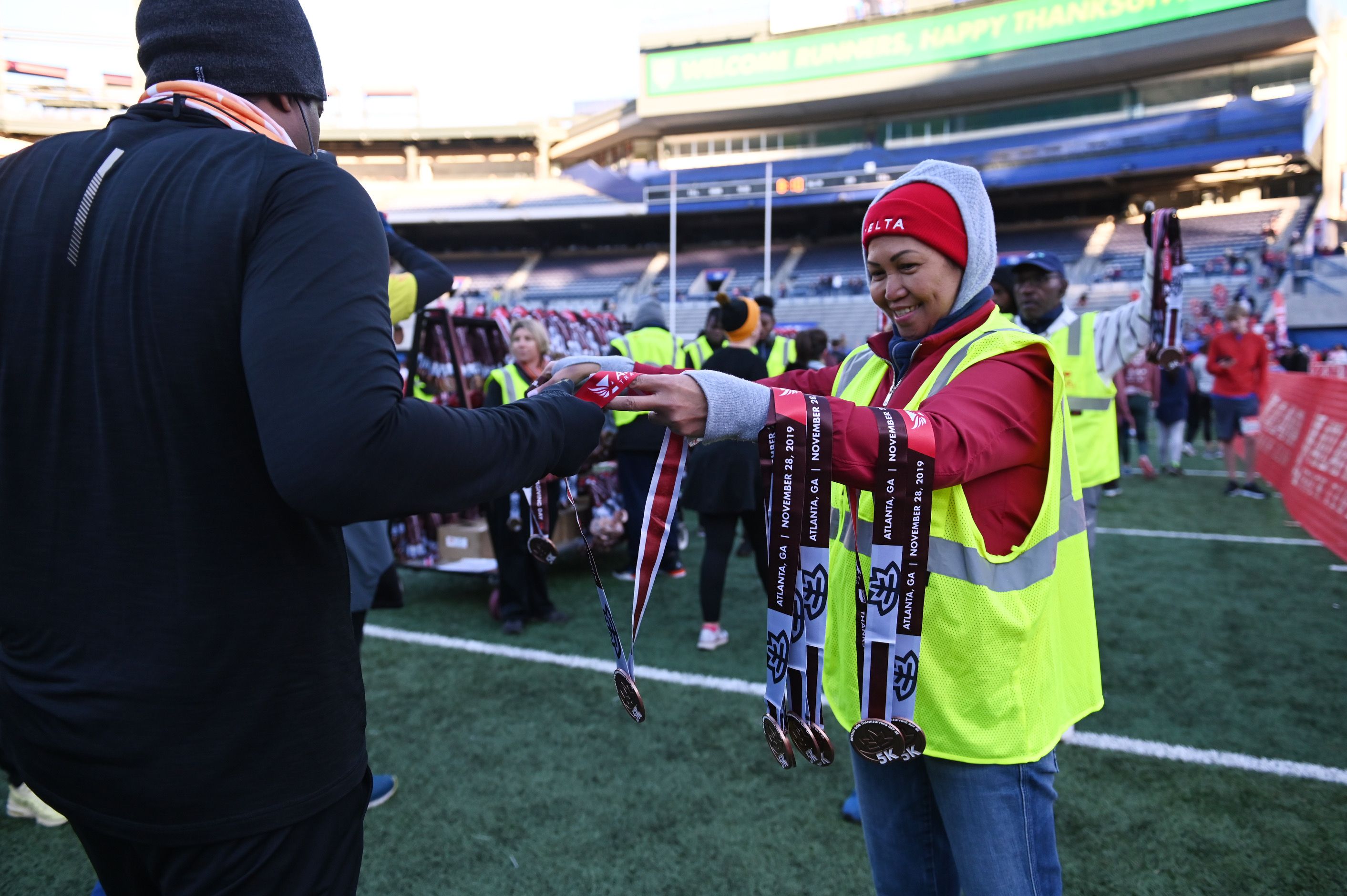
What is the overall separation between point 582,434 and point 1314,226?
122ft

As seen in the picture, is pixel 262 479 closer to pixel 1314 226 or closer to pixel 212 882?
pixel 212 882

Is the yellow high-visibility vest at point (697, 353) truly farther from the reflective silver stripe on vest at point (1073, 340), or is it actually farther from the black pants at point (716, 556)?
the reflective silver stripe on vest at point (1073, 340)

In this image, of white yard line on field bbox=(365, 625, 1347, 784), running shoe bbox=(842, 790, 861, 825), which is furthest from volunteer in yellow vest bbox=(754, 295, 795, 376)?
running shoe bbox=(842, 790, 861, 825)

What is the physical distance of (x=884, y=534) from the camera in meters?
1.44

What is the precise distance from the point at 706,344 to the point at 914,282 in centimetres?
473

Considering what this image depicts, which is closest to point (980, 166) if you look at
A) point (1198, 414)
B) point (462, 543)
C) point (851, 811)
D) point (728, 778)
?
point (1198, 414)

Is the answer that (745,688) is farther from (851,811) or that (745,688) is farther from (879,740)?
(879,740)

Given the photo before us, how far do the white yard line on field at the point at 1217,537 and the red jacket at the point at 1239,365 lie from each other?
2.74 metres

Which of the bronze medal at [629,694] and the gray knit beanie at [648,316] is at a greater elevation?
the gray knit beanie at [648,316]

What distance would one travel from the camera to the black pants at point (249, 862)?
114 cm

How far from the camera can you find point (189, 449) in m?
1.07

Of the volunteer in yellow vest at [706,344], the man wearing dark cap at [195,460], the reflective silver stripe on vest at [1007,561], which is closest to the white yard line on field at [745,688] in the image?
the volunteer in yellow vest at [706,344]

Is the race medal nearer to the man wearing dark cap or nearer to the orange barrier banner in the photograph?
the man wearing dark cap

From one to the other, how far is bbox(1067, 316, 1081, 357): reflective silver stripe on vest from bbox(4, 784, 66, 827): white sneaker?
17.2 ft
